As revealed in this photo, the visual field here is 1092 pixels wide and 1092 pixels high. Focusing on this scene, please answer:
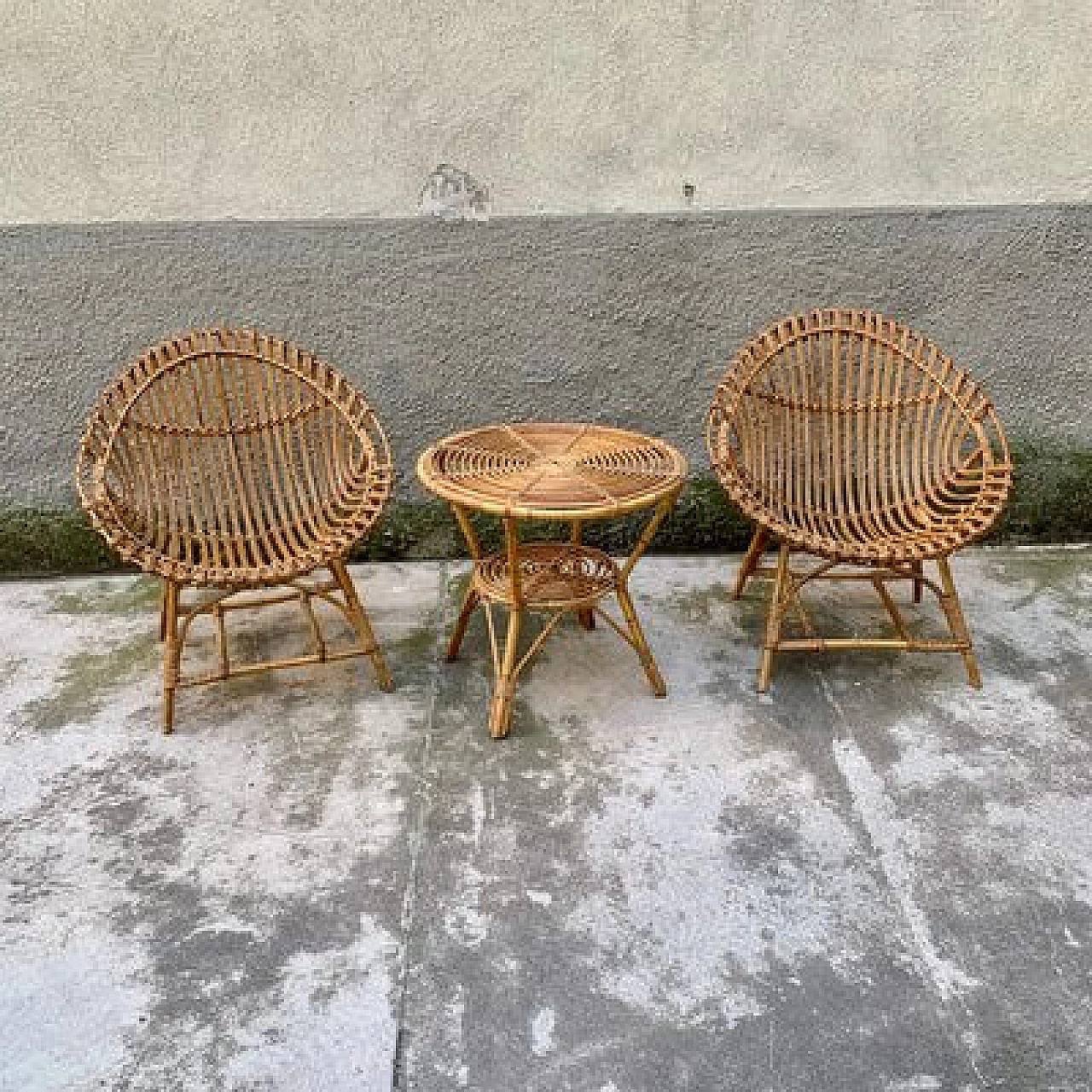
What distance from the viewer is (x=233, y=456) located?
345 cm

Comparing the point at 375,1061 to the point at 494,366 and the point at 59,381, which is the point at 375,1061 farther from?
the point at 59,381

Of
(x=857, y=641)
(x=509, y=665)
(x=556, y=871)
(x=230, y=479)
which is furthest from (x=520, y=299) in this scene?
(x=556, y=871)

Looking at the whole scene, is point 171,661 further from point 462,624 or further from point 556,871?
point 556,871

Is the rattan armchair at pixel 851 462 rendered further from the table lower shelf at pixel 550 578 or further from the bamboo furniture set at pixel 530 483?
the table lower shelf at pixel 550 578

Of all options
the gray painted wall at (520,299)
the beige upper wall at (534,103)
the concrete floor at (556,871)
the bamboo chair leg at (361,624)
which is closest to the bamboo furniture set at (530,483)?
the bamboo chair leg at (361,624)

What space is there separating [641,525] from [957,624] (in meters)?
1.29

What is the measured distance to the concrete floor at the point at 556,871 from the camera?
1918mm

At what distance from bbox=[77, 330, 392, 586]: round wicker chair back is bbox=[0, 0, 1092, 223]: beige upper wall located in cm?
73

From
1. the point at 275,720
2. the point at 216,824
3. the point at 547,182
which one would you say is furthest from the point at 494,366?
the point at 216,824

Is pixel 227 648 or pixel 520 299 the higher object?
pixel 520 299

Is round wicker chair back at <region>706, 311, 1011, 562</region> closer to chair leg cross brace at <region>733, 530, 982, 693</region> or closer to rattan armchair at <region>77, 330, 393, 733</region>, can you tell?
chair leg cross brace at <region>733, 530, 982, 693</region>

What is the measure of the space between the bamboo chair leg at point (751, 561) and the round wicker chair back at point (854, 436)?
Answer: 0.14 meters

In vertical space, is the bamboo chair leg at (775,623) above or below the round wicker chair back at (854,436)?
below

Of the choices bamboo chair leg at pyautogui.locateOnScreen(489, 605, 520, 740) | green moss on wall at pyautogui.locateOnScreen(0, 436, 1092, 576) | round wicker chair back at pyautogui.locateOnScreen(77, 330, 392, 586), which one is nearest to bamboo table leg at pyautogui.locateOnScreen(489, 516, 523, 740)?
bamboo chair leg at pyautogui.locateOnScreen(489, 605, 520, 740)
